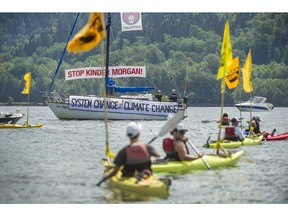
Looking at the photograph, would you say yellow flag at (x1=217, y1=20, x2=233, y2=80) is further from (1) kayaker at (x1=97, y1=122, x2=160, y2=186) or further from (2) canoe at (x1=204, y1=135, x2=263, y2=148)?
(1) kayaker at (x1=97, y1=122, x2=160, y2=186)

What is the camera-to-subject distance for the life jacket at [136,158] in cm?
1734

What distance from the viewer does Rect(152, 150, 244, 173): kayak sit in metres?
20.7

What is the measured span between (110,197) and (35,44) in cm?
3130

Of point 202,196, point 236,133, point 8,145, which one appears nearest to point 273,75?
point 236,133

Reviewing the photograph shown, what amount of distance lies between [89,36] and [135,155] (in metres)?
2.98

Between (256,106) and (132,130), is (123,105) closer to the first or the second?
(256,106)

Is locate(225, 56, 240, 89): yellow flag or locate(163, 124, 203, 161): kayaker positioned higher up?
locate(225, 56, 240, 89): yellow flag

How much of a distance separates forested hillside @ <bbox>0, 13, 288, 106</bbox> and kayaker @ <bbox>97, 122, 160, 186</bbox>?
10.9m

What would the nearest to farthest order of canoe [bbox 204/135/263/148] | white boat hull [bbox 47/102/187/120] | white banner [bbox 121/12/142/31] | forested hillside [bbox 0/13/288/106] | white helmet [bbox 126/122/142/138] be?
white helmet [bbox 126/122/142/138] → canoe [bbox 204/135/263/148] → forested hillside [bbox 0/13/288/106] → white banner [bbox 121/12/142/31] → white boat hull [bbox 47/102/187/120]

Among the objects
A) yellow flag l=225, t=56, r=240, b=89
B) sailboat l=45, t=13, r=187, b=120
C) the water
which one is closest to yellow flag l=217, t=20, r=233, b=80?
the water

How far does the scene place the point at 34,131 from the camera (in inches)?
1548

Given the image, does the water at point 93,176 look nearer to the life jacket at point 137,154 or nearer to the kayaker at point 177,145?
the kayaker at point 177,145

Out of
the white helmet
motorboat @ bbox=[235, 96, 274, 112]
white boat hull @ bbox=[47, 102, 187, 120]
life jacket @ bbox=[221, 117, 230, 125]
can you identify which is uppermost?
the white helmet

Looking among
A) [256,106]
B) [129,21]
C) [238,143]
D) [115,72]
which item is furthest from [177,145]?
[256,106]
